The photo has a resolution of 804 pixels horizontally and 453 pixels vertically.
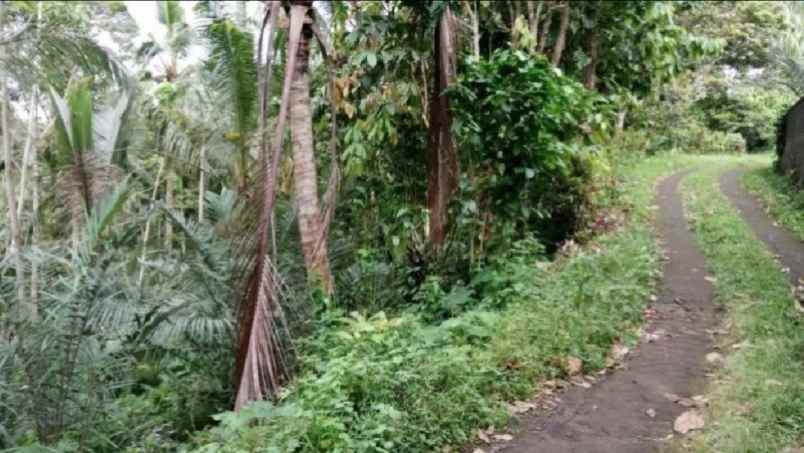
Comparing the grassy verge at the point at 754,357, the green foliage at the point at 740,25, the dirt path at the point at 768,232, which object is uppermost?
the green foliage at the point at 740,25

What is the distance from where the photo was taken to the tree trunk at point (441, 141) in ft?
21.0

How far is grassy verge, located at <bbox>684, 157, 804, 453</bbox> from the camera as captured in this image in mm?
3381

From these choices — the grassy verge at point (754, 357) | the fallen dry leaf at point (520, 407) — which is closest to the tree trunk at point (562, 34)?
the grassy verge at point (754, 357)

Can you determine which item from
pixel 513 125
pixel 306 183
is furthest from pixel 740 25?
pixel 306 183

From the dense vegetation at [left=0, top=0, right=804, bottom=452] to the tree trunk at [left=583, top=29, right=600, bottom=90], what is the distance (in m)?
0.03

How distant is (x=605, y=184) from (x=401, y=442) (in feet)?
25.7

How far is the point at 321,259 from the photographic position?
552 centimetres

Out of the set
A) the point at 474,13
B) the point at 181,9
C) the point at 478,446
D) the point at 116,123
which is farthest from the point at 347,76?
the point at 181,9

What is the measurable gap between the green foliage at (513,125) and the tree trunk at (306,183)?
5.19 ft

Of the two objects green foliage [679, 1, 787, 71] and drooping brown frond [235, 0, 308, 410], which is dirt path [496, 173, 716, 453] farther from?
green foliage [679, 1, 787, 71]

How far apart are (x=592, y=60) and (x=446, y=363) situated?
6.77 meters

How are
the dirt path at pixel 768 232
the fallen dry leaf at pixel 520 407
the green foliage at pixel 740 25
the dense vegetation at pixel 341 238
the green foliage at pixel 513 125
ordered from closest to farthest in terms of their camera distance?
the fallen dry leaf at pixel 520 407 → the dense vegetation at pixel 341 238 → the green foliage at pixel 513 125 → the dirt path at pixel 768 232 → the green foliage at pixel 740 25

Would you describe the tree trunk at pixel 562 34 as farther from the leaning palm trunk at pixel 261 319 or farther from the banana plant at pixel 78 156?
the banana plant at pixel 78 156

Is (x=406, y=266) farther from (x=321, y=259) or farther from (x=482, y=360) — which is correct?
(x=482, y=360)
